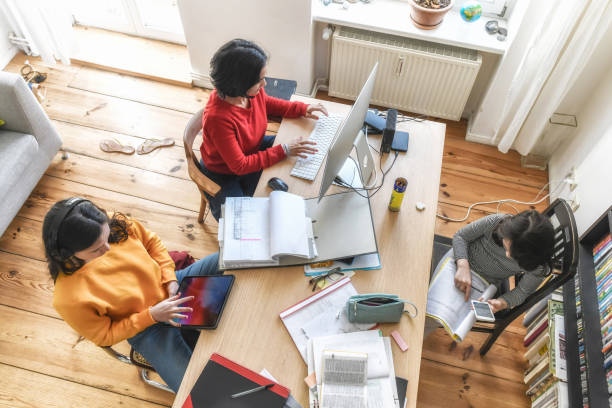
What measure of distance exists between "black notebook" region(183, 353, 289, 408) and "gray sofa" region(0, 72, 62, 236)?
5.69 feet

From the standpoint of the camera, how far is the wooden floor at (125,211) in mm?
2033

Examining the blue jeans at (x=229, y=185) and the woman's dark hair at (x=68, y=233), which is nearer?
the woman's dark hair at (x=68, y=233)

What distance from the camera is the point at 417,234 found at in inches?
65.6

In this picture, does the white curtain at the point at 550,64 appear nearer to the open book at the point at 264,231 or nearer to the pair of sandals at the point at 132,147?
the open book at the point at 264,231

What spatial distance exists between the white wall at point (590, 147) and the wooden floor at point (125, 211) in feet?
0.88

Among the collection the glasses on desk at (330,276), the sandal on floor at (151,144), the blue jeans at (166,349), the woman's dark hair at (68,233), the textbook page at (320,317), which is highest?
the woman's dark hair at (68,233)

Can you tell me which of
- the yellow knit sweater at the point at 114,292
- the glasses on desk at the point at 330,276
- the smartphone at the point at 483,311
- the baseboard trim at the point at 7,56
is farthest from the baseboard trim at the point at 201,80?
the smartphone at the point at 483,311

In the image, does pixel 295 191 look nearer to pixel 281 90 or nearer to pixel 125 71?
pixel 281 90

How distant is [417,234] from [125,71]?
2.74 meters

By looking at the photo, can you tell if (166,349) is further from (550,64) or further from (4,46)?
(4,46)

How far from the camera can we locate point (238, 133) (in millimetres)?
1863

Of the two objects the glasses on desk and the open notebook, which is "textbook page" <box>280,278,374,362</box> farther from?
the open notebook

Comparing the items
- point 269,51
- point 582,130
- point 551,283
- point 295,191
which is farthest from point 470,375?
point 269,51

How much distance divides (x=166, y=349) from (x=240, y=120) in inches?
37.9
